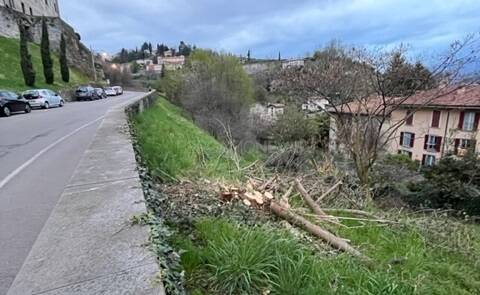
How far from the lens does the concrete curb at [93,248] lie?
1537mm

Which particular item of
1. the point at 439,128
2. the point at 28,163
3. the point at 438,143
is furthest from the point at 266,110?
the point at 28,163

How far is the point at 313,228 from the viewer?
13.2ft

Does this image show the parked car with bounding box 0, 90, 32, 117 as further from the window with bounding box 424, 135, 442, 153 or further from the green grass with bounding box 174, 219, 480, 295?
the window with bounding box 424, 135, 442, 153

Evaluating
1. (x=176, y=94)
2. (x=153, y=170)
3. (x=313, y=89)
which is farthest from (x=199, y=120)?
(x=153, y=170)

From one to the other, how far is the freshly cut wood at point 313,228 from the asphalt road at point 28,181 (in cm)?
300

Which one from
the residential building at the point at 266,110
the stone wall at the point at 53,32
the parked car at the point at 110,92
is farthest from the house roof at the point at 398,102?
the stone wall at the point at 53,32

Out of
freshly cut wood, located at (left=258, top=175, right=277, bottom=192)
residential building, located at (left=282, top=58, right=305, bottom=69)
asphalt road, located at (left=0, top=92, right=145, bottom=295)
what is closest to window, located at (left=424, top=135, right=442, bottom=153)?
residential building, located at (left=282, top=58, right=305, bottom=69)

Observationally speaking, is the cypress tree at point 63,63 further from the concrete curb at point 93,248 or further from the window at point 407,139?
the concrete curb at point 93,248

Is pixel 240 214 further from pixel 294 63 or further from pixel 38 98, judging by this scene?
pixel 38 98

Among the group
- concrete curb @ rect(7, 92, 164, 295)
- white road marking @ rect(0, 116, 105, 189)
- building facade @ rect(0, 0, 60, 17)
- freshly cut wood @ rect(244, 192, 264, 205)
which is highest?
building facade @ rect(0, 0, 60, 17)

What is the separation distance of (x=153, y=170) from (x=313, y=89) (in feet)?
28.6

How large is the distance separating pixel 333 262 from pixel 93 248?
2240 millimetres

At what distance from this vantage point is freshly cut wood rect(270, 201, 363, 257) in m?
3.66

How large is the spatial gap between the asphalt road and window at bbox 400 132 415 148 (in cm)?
2860
